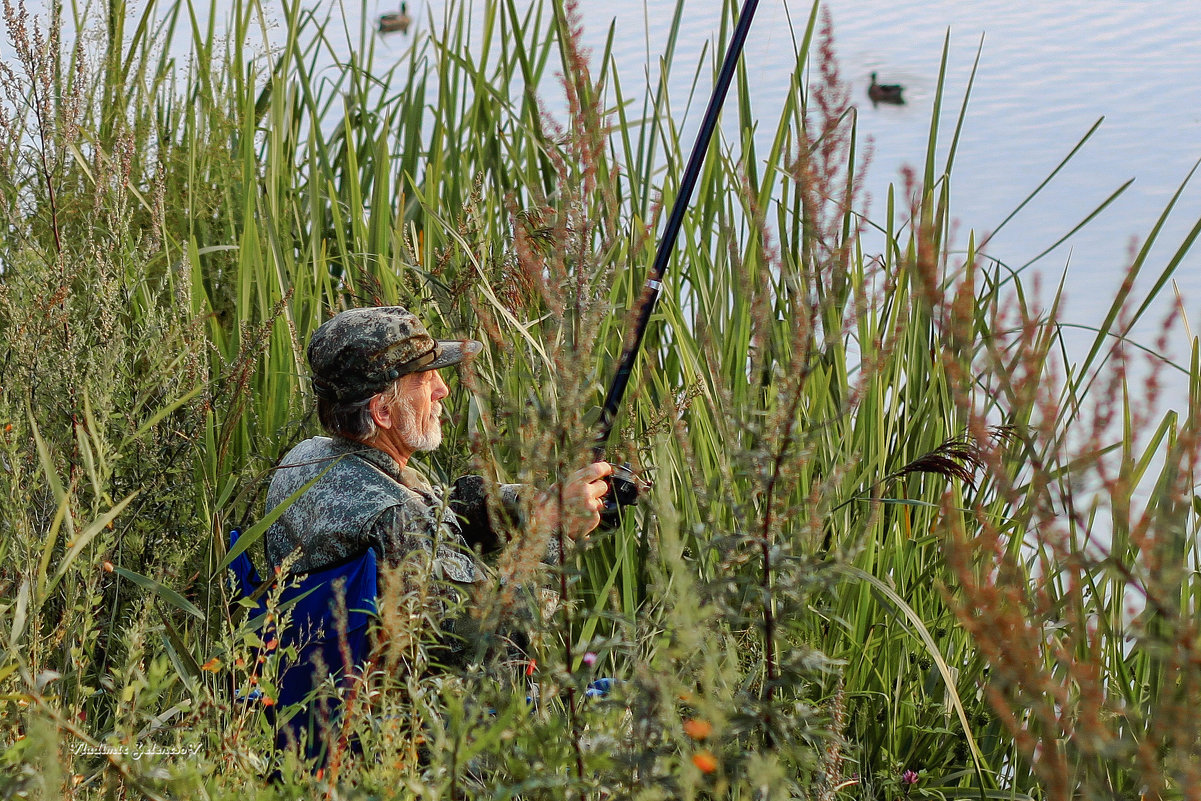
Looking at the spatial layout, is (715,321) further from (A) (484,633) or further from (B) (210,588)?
(A) (484,633)

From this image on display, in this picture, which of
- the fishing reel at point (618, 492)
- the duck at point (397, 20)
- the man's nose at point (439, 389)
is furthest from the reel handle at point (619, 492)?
the duck at point (397, 20)

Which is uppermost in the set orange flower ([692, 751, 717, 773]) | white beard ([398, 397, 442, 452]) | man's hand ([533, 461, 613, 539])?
man's hand ([533, 461, 613, 539])

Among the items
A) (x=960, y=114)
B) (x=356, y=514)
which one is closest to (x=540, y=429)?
(x=356, y=514)

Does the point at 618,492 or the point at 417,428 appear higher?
the point at 417,428

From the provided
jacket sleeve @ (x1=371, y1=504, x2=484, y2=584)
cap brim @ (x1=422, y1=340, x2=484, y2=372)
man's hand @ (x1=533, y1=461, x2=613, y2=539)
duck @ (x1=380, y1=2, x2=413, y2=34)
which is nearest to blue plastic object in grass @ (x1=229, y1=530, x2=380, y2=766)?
jacket sleeve @ (x1=371, y1=504, x2=484, y2=584)

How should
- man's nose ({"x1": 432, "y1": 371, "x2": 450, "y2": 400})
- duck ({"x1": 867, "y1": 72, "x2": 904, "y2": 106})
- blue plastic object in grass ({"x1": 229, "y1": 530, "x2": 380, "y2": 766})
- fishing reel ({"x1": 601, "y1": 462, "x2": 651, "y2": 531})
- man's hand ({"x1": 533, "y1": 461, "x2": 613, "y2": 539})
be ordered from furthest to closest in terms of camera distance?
duck ({"x1": 867, "y1": 72, "x2": 904, "y2": 106}) < man's nose ({"x1": 432, "y1": 371, "x2": 450, "y2": 400}) < fishing reel ({"x1": 601, "y1": 462, "x2": 651, "y2": 531}) < blue plastic object in grass ({"x1": 229, "y1": 530, "x2": 380, "y2": 766}) < man's hand ({"x1": 533, "y1": 461, "x2": 613, "y2": 539})

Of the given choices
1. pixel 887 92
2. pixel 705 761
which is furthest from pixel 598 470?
pixel 887 92

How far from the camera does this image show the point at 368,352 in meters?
2.33

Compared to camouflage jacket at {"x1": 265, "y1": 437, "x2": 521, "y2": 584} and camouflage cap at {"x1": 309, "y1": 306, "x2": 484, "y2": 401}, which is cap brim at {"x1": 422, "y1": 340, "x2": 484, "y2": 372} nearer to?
camouflage cap at {"x1": 309, "y1": 306, "x2": 484, "y2": 401}

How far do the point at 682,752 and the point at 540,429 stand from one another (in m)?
0.43

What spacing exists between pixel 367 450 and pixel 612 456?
531mm

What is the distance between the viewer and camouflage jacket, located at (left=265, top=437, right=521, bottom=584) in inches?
84.9

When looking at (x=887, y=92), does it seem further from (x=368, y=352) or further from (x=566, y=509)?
(x=566, y=509)

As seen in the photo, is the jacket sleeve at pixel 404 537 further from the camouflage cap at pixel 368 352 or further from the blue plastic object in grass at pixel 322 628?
the camouflage cap at pixel 368 352
